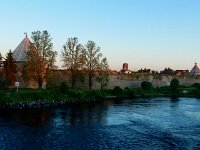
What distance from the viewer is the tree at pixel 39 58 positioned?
61344 millimetres

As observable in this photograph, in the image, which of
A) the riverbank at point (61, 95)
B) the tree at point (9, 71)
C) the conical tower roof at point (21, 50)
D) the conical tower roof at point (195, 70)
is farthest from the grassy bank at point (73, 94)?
the conical tower roof at point (195, 70)

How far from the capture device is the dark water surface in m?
27.8

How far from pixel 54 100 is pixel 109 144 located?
2959cm

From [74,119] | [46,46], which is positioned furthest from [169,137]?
[46,46]

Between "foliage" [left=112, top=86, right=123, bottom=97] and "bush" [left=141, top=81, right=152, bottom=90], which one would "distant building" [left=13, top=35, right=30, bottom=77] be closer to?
"foliage" [left=112, top=86, right=123, bottom=97]

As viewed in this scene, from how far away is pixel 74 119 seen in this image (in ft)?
131

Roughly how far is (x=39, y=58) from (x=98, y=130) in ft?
104

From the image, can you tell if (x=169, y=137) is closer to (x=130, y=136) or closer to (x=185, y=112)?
(x=130, y=136)

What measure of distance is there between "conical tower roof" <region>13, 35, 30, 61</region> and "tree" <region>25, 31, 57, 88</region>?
3.80m

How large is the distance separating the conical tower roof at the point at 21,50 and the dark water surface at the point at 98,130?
2300 cm

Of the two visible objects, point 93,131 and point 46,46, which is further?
point 46,46

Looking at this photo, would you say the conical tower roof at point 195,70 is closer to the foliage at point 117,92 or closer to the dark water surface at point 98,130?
the foliage at point 117,92

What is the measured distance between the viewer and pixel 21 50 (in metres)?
67.4

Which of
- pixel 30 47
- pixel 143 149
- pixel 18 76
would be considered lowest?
pixel 143 149
